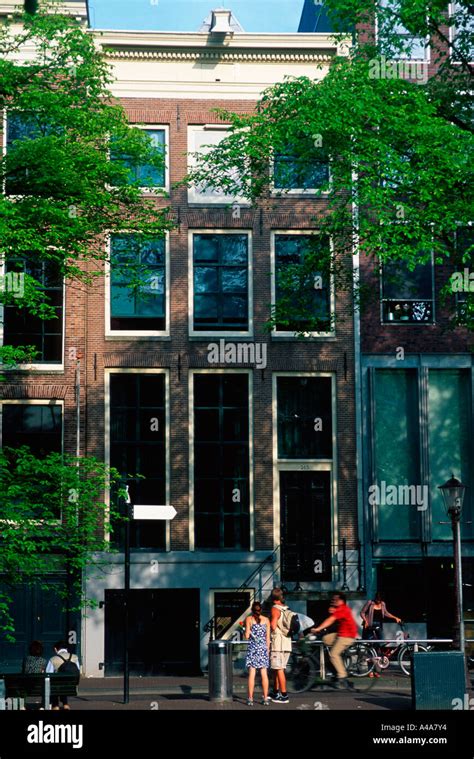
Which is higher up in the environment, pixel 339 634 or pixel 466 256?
pixel 466 256

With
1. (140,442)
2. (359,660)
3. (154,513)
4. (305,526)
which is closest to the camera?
(154,513)

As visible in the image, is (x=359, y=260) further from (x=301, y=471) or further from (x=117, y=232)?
(x=117, y=232)

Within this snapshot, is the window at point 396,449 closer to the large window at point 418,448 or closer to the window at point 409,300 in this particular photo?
the large window at point 418,448

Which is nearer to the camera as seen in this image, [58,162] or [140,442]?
[58,162]

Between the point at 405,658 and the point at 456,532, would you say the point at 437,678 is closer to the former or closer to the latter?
the point at 456,532

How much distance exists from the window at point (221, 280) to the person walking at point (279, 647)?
11.6 m

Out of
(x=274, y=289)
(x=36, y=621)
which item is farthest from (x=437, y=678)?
(x=274, y=289)

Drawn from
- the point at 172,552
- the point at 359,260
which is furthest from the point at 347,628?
the point at 359,260

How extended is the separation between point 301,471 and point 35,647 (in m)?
11.1

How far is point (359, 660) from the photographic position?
1945cm

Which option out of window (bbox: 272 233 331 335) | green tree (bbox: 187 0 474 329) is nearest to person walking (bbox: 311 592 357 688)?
green tree (bbox: 187 0 474 329)

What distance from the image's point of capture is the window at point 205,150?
2838 cm

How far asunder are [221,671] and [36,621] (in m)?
10.2

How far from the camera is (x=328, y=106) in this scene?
1991cm
